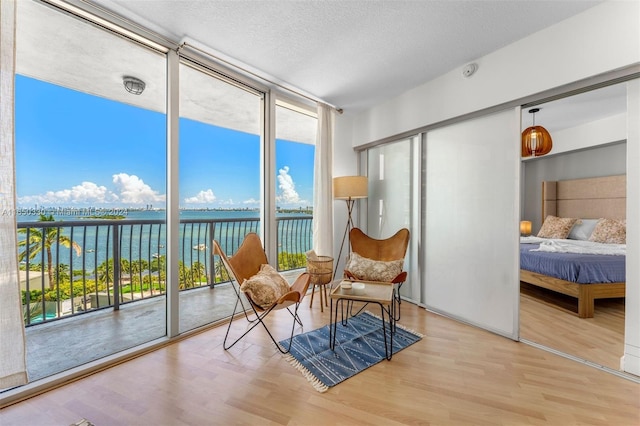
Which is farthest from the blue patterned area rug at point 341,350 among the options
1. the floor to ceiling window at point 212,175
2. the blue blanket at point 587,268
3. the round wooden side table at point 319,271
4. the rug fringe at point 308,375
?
the blue blanket at point 587,268

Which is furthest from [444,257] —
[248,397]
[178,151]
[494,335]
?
[178,151]

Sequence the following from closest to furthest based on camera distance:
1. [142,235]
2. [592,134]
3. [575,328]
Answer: [575,328]
[142,235]
[592,134]

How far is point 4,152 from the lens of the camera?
5.14ft

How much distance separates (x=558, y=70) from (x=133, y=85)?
12.5 feet

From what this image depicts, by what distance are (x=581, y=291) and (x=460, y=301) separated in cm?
126

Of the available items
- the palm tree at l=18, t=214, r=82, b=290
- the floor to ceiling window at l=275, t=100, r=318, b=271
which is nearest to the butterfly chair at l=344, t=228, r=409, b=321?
the floor to ceiling window at l=275, t=100, r=318, b=271

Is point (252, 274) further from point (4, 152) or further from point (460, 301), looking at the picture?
point (460, 301)

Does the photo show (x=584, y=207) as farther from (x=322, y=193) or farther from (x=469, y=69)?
(x=322, y=193)

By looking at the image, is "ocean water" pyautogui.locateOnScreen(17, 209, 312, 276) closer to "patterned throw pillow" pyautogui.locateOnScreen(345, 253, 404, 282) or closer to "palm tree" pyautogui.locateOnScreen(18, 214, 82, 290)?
"palm tree" pyautogui.locateOnScreen(18, 214, 82, 290)

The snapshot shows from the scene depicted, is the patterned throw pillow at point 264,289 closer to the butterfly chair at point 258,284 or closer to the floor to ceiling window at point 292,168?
the butterfly chair at point 258,284

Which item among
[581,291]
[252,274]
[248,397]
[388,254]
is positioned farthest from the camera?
[388,254]

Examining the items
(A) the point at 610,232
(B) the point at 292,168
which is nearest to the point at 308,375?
(B) the point at 292,168

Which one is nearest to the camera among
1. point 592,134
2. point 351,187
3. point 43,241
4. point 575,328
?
point 43,241

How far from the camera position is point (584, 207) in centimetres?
451
